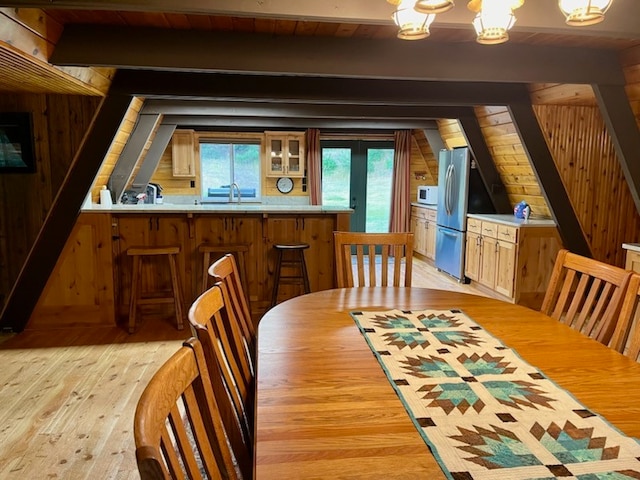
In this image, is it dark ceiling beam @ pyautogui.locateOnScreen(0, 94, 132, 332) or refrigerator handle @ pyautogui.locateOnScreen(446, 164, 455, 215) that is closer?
dark ceiling beam @ pyautogui.locateOnScreen(0, 94, 132, 332)

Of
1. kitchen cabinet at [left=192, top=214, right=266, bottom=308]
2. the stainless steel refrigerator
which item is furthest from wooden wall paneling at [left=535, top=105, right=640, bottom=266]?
kitchen cabinet at [left=192, top=214, right=266, bottom=308]

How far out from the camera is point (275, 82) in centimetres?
379

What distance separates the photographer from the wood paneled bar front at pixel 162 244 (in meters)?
4.07

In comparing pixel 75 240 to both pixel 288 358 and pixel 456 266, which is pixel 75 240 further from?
pixel 456 266

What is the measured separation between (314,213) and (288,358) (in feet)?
9.57

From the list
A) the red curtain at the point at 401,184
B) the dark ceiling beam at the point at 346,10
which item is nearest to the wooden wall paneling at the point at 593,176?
the dark ceiling beam at the point at 346,10

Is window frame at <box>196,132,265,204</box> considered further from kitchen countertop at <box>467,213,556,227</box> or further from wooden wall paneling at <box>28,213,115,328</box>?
kitchen countertop at <box>467,213,556,227</box>

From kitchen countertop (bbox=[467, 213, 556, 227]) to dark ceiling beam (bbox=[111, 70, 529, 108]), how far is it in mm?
1246

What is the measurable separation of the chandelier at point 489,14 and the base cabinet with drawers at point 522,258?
131 inches

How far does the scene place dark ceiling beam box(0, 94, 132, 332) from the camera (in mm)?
3707

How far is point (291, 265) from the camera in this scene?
4426 millimetres

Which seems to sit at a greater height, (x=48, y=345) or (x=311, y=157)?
(x=311, y=157)

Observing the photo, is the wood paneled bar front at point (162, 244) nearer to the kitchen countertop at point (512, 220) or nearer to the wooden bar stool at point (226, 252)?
the wooden bar stool at point (226, 252)

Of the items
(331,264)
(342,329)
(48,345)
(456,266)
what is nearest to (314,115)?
(331,264)
